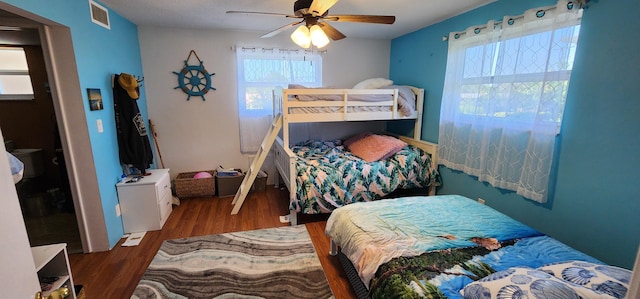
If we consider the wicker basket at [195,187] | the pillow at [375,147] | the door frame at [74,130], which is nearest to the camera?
the door frame at [74,130]

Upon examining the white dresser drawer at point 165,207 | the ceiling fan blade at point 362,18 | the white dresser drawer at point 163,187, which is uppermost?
the ceiling fan blade at point 362,18

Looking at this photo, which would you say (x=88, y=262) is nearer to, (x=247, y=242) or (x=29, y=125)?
(x=247, y=242)

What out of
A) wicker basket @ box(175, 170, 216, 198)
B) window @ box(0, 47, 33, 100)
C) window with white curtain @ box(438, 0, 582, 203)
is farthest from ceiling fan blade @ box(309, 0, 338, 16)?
window @ box(0, 47, 33, 100)

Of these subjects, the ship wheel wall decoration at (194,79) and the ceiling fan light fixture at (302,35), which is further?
the ship wheel wall decoration at (194,79)

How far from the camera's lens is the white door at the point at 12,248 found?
71cm

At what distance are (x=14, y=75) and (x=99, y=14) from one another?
5.17 ft

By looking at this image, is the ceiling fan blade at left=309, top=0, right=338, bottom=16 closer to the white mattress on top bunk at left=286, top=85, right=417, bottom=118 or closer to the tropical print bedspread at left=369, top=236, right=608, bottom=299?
the white mattress on top bunk at left=286, top=85, right=417, bottom=118

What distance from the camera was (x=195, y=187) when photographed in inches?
145

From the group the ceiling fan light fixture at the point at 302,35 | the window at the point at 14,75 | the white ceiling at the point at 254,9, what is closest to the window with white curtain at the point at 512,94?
the white ceiling at the point at 254,9

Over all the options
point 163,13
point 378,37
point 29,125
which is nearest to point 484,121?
point 378,37

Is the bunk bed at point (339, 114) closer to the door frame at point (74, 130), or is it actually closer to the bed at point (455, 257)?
the bed at point (455, 257)

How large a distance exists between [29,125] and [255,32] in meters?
2.91

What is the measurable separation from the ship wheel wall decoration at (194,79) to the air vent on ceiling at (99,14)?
1.01 meters

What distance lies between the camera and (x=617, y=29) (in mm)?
1750
